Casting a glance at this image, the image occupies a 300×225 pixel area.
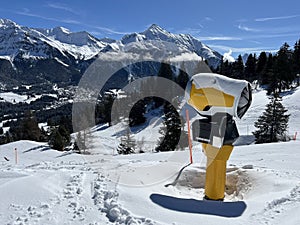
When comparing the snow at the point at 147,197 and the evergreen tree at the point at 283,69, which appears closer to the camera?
the snow at the point at 147,197

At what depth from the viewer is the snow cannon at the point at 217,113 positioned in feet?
21.3

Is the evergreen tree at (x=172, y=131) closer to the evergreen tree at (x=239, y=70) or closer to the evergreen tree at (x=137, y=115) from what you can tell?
the evergreen tree at (x=137, y=115)

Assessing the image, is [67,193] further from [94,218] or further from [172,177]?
[172,177]

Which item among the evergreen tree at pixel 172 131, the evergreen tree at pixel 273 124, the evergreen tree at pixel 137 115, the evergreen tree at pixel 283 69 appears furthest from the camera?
the evergreen tree at pixel 137 115

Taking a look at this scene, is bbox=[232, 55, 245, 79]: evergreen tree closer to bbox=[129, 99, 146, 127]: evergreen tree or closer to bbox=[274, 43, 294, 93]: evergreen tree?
bbox=[274, 43, 294, 93]: evergreen tree

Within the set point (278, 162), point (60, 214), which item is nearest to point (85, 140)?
point (278, 162)

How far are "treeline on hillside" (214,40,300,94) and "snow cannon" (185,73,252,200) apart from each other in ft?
142

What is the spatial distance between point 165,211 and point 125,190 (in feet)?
4.16

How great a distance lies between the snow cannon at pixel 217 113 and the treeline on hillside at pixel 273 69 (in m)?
43.3

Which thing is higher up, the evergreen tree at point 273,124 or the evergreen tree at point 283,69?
the evergreen tree at point 283,69

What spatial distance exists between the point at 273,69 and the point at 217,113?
4675 centimetres

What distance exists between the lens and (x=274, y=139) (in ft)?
99.5

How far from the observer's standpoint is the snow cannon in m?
6.48

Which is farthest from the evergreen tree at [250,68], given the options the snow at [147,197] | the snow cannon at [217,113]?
the snow cannon at [217,113]
